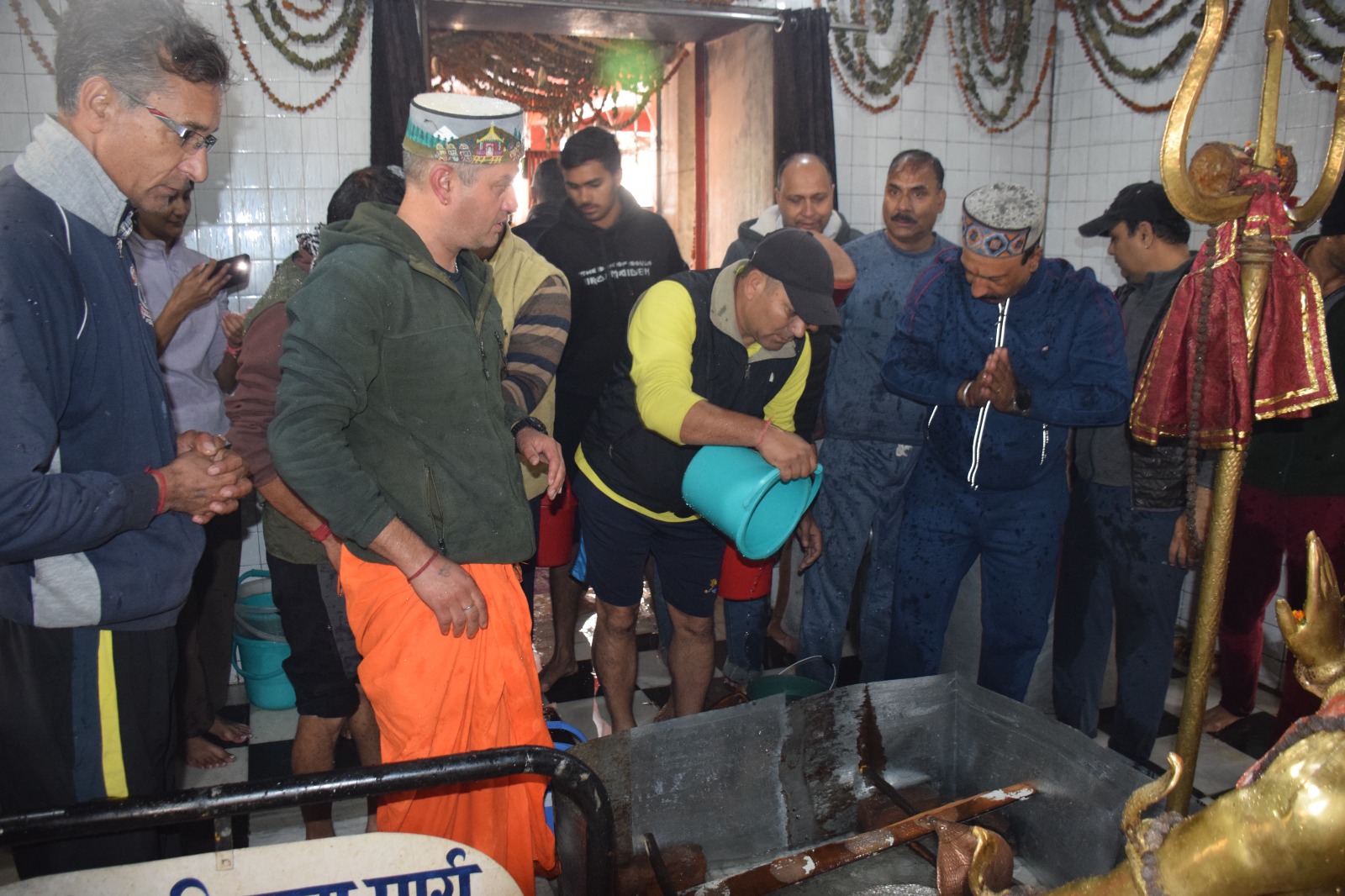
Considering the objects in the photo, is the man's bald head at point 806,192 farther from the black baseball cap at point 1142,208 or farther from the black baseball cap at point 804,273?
the black baseball cap at point 804,273

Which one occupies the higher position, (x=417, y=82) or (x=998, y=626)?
(x=417, y=82)

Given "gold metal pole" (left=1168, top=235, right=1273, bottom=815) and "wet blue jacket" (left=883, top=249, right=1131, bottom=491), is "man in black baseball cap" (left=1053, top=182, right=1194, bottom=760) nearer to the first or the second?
"wet blue jacket" (left=883, top=249, right=1131, bottom=491)

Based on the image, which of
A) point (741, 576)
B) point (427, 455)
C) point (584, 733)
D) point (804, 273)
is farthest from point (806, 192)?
point (427, 455)

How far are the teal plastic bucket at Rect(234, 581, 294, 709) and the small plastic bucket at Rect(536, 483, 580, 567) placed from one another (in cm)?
101

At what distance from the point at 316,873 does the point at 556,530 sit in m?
2.34

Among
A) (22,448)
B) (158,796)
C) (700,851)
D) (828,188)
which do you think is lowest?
(700,851)

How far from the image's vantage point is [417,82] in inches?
159

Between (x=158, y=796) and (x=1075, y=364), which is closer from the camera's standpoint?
(x=158, y=796)

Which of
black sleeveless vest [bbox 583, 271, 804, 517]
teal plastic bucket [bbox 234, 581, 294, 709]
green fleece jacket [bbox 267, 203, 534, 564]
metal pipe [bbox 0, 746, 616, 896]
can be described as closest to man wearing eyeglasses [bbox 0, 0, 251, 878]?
green fleece jacket [bbox 267, 203, 534, 564]

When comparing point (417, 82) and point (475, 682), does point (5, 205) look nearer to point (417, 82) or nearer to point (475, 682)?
point (475, 682)

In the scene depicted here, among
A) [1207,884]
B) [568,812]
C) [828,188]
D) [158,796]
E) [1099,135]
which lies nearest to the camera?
[1207,884]

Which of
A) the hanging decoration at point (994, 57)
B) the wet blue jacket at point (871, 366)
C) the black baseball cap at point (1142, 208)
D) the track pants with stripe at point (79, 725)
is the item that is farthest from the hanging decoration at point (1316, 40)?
the track pants with stripe at point (79, 725)

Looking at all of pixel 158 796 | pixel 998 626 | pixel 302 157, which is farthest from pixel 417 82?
pixel 158 796

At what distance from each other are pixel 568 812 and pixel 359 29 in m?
3.60
